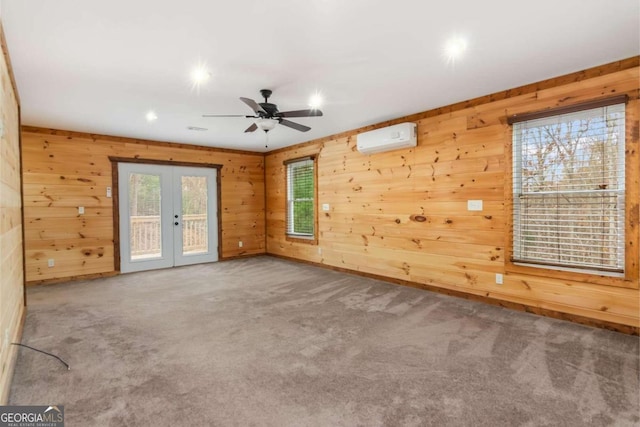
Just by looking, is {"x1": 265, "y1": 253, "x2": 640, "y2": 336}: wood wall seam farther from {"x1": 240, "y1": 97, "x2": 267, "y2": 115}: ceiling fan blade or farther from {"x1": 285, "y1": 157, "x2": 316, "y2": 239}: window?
{"x1": 240, "y1": 97, "x2": 267, "y2": 115}: ceiling fan blade

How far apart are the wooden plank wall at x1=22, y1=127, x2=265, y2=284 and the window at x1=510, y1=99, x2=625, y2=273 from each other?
5862 mm

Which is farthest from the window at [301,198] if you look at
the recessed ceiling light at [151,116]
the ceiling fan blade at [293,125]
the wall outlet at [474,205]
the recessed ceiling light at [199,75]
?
the recessed ceiling light at [199,75]

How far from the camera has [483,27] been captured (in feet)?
8.25

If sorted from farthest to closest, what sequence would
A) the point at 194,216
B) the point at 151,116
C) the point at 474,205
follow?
the point at 194,216 → the point at 151,116 → the point at 474,205

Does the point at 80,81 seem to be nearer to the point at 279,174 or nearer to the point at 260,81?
the point at 260,81

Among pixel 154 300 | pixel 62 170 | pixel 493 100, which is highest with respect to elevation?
pixel 493 100

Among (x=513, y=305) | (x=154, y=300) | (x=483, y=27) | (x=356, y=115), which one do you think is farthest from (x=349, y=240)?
(x=483, y=27)

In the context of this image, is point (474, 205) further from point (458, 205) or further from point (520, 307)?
point (520, 307)

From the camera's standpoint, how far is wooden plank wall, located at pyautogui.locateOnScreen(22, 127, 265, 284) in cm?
528

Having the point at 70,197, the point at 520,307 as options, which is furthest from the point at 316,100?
the point at 70,197

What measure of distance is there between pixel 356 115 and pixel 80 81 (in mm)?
3275

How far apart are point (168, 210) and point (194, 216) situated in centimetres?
56

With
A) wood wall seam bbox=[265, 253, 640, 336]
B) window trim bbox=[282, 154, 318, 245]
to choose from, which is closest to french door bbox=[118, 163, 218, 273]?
window trim bbox=[282, 154, 318, 245]

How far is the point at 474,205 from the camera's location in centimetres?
423
